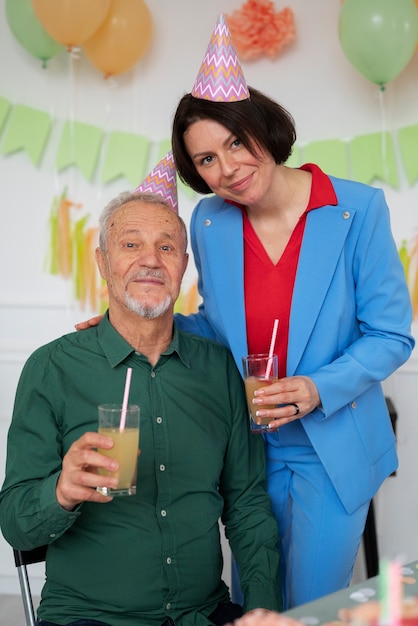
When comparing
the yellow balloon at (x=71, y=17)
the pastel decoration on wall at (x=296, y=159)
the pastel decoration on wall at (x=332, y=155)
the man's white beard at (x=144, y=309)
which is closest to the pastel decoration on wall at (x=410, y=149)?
the pastel decoration on wall at (x=332, y=155)

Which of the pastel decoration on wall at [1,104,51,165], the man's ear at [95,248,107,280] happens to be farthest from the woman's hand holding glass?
the pastel decoration on wall at [1,104,51,165]

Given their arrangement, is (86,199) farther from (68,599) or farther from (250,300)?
(68,599)

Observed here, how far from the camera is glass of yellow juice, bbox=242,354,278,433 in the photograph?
1.86 metres

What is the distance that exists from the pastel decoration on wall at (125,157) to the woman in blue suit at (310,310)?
1.48 m

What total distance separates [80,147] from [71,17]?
66cm

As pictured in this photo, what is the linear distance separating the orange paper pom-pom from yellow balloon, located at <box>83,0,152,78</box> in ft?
1.16

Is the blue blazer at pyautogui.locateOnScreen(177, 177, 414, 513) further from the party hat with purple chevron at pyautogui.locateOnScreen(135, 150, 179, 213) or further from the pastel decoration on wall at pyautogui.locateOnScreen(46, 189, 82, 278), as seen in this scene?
the pastel decoration on wall at pyautogui.locateOnScreen(46, 189, 82, 278)

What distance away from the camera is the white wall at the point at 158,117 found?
11.1 ft

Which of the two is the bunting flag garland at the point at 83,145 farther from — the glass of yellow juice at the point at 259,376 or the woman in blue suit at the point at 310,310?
the glass of yellow juice at the point at 259,376

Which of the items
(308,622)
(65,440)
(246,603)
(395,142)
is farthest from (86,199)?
(308,622)

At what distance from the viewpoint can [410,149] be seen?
331cm

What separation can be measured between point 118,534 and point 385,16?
2035mm

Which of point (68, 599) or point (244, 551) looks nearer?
point (68, 599)

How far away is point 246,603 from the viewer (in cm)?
184
